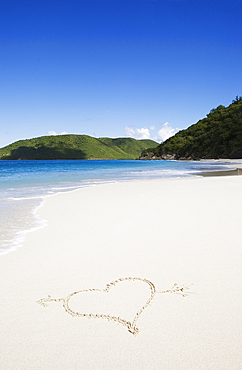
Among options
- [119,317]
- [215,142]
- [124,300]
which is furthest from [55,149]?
[119,317]

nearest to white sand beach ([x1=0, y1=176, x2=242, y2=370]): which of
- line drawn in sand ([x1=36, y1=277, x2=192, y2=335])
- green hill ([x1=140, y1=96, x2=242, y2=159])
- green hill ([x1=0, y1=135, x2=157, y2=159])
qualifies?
line drawn in sand ([x1=36, y1=277, x2=192, y2=335])

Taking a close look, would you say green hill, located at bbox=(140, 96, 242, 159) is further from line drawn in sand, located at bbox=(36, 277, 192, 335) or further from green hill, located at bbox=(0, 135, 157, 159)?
line drawn in sand, located at bbox=(36, 277, 192, 335)

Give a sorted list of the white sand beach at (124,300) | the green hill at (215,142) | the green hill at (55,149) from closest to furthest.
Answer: the white sand beach at (124,300)
the green hill at (215,142)
the green hill at (55,149)

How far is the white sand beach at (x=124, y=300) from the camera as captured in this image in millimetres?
1797

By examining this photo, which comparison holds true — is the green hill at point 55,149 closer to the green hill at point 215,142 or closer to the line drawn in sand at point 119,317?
the green hill at point 215,142

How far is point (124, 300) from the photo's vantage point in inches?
95.7

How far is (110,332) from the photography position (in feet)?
6.52

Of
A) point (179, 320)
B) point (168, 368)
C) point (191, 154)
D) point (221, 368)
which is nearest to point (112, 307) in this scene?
point (179, 320)

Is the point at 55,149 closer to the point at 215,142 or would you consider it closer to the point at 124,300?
the point at 215,142

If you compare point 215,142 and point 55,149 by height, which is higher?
point 55,149

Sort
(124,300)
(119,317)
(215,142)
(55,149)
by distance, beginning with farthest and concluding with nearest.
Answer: (55,149)
(215,142)
(124,300)
(119,317)

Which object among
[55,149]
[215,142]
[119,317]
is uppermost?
[55,149]

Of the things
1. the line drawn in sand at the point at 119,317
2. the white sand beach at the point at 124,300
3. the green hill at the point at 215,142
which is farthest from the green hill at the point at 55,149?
the line drawn in sand at the point at 119,317

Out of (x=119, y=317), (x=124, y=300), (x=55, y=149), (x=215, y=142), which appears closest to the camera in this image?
(x=119, y=317)
